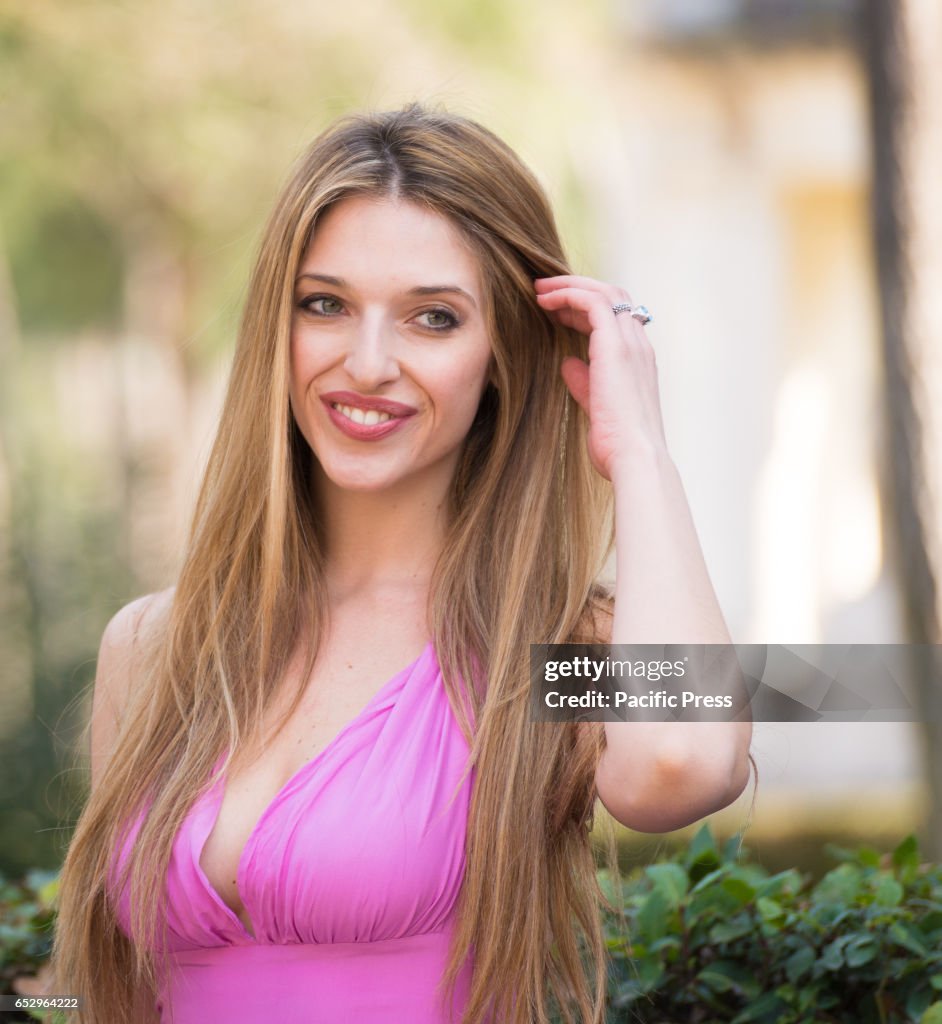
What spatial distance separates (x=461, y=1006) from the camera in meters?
2.18

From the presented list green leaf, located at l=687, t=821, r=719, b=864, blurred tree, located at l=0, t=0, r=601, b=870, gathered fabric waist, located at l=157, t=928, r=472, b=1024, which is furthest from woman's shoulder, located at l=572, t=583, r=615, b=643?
blurred tree, located at l=0, t=0, r=601, b=870

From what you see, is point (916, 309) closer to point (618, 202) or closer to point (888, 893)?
point (888, 893)

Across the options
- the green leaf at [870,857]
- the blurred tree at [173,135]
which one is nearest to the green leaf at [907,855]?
the green leaf at [870,857]

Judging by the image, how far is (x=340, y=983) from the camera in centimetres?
214

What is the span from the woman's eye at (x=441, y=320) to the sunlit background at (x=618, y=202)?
229 inches

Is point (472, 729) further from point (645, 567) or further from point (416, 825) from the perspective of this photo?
point (645, 567)

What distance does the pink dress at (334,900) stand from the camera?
2.11m

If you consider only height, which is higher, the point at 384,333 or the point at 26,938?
the point at 384,333

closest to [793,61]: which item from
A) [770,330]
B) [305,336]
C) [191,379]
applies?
[770,330]

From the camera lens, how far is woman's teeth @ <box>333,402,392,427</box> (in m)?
2.31

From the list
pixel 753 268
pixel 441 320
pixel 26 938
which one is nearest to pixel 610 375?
pixel 441 320

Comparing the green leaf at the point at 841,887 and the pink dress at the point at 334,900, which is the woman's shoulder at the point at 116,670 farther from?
the green leaf at the point at 841,887

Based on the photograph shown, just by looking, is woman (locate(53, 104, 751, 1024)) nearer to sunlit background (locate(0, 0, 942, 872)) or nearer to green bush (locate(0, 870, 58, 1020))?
green bush (locate(0, 870, 58, 1020))

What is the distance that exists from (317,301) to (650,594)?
2.37ft
